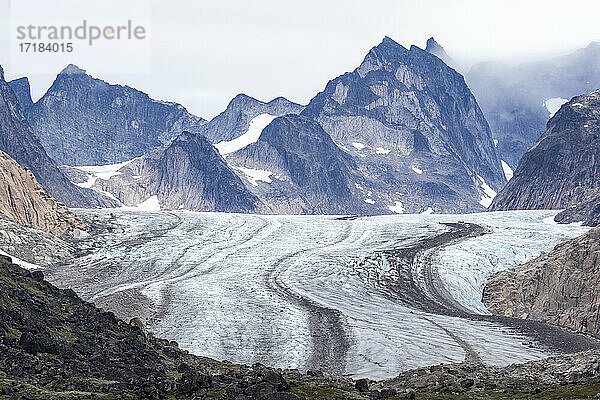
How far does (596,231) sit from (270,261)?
2543 centimetres

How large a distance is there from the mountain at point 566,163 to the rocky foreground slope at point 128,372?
478ft

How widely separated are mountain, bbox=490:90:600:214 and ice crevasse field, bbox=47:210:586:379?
3280 inches

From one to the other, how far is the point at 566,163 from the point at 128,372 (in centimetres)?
16271

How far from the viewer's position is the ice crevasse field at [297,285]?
31688mm

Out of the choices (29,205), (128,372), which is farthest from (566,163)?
(128,372)

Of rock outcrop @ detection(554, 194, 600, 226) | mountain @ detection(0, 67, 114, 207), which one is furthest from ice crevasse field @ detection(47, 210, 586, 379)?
mountain @ detection(0, 67, 114, 207)

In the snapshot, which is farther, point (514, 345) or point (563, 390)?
point (514, 345)

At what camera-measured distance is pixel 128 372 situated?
50.2 ft

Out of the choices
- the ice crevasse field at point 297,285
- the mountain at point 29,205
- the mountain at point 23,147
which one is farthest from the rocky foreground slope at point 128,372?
the mountain at point 23,147

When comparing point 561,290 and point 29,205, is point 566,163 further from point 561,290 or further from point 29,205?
point 29,205

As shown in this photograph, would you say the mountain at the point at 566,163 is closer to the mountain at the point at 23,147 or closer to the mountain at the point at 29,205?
the mountain at the point at 29,205

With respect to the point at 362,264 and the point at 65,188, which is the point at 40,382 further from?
the point at 65,188

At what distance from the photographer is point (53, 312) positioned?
18.9 metres

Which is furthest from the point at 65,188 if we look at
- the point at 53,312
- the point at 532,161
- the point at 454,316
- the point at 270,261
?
the point at 53,312
